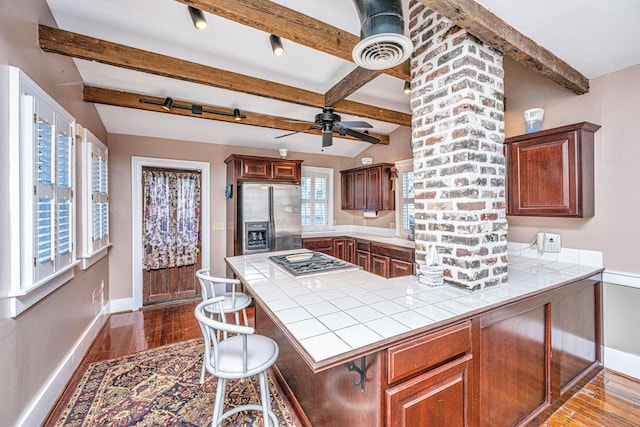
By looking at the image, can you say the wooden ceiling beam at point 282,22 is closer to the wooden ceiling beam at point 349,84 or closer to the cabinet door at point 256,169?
the wooden ceiling beam at point 349,84

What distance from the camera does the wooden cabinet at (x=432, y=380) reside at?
3.87 feet

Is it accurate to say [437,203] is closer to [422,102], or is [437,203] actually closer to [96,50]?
[422,102]

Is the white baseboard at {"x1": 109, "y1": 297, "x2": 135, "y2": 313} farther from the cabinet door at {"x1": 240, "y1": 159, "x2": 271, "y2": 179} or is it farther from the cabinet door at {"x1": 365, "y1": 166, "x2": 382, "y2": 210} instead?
the cabinet door at {"x1": 365, "y1": 166, "x2": 382, "y2": 210}

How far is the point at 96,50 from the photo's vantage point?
2.25 m

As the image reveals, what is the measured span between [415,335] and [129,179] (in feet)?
13.9

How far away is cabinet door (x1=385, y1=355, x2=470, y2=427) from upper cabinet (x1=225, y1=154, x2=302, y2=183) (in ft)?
11.8

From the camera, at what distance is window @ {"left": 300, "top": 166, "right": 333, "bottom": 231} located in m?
5.41

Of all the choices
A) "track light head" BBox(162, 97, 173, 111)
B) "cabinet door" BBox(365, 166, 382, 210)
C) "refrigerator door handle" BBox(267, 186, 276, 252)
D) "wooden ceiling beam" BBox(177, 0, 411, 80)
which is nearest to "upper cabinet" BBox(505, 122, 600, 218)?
"wooden ceiling beam" BBox(177, 0, 411, 80)

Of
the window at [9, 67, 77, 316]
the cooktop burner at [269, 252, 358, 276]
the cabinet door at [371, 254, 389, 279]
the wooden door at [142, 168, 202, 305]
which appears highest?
the window at [9, 67, 77, 316]

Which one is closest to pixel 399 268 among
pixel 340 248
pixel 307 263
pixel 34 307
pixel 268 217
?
pixel 340 248

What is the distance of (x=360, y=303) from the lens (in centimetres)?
154

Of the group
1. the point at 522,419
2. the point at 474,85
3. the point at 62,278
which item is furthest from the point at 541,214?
the point at 62,278

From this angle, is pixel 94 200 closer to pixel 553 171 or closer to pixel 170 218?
pixel 170 218

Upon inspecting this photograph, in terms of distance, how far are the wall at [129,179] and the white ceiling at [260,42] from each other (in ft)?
0.92
